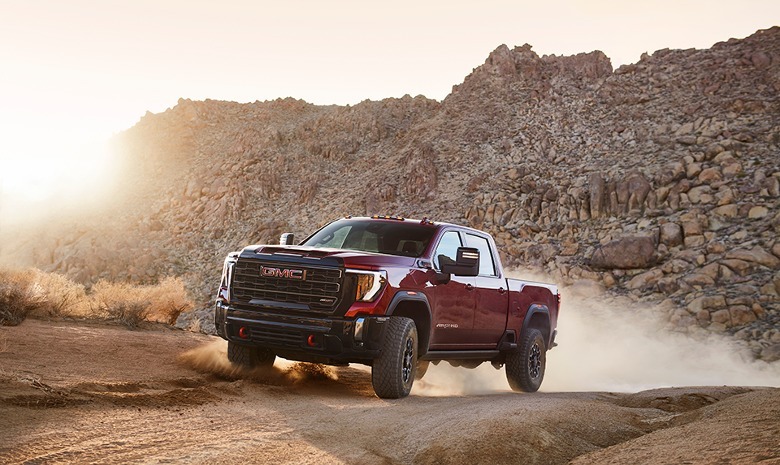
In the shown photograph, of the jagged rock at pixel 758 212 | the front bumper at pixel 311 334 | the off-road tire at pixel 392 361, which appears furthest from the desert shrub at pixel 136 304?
the jagged rock at pixel 758 212

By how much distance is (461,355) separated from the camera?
37.2 ft

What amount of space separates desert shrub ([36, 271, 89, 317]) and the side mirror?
8337 mm

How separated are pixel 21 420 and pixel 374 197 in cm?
3367

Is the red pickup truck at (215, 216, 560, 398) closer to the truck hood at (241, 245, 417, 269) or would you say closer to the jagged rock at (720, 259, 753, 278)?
the truck hood at (241, 245, 417, 269)

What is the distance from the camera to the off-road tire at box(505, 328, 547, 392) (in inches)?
504

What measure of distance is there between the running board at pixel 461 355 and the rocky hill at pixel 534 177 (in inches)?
558

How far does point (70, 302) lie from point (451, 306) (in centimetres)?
902

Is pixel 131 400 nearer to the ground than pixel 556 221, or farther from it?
nearer to the ground

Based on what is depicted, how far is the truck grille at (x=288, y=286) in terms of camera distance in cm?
937

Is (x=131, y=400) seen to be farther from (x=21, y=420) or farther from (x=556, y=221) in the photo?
(x=556, y=221)

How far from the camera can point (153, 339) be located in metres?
13.6

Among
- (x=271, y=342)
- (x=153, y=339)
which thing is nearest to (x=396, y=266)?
(x=271, y=342)

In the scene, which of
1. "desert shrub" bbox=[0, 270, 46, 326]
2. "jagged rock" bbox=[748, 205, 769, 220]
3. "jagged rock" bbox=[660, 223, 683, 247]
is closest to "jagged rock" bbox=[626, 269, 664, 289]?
"jagged rock" bbox=[660, 223, 683, 247]

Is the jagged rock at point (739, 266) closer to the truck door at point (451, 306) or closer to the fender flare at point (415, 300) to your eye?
the truck door at point (451, 306)
